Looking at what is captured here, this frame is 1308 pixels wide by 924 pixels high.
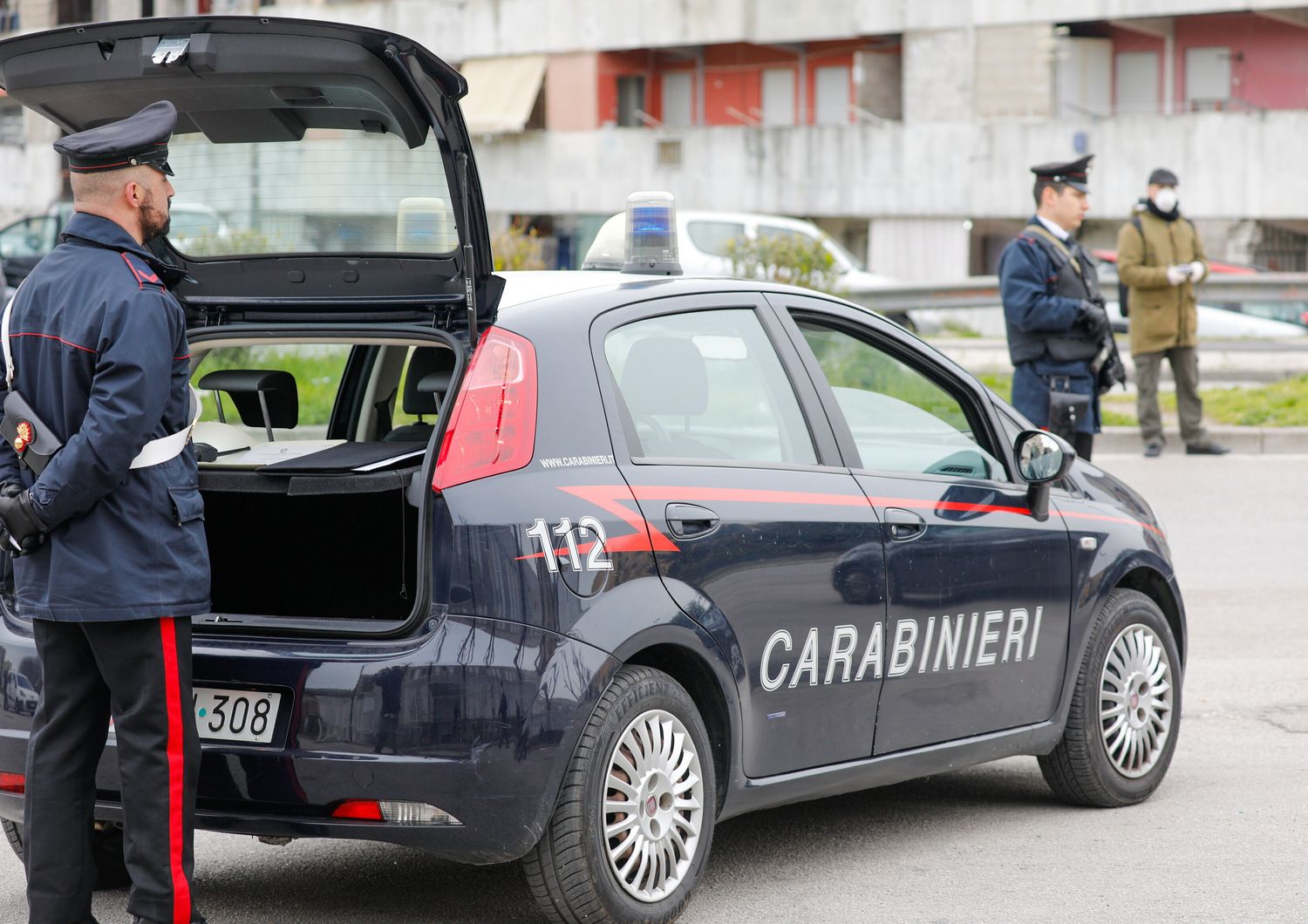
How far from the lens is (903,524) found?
479 centimetres

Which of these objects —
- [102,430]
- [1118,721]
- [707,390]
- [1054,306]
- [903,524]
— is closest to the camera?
[102,430]

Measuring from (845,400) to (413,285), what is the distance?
1272mm

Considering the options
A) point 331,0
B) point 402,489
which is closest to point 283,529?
point 402,489

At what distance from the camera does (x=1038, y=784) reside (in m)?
5.88

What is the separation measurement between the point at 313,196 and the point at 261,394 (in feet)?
2.68

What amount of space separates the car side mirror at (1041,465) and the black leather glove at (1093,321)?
346 centimetres

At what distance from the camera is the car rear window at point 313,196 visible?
14.5 ft

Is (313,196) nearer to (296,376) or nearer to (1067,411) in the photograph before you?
(1067,411)

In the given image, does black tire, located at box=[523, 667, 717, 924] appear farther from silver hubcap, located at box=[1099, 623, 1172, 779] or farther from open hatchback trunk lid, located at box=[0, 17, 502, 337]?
silver hubcap, located at box=[1099, 623, 1172, 779]

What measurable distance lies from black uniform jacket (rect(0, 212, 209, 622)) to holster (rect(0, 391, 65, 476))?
2 cm

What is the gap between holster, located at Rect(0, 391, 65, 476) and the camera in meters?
3.71

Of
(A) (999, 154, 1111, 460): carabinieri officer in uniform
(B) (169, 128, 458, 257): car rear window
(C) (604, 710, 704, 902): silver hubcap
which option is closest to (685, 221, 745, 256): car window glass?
(A) (999, 154, 1111, 460): carabinieri officer in uniform

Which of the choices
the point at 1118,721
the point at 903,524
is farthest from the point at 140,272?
the point at 1118,721

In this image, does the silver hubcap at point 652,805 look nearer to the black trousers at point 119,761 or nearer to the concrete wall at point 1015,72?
the black trousers at point 119,761
